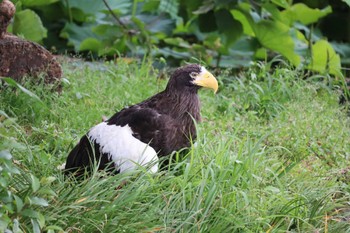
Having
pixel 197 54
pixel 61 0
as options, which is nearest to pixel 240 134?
pixel 197 54

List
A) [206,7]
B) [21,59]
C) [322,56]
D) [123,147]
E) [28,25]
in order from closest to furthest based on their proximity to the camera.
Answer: [123,147] → [21,59] → [206,7] → [28,25] → [322,56]

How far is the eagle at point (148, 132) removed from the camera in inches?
172

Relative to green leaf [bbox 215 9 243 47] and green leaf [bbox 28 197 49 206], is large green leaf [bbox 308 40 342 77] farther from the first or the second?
green leaf [bbox 28 197 49 206]

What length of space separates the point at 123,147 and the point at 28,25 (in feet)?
9.76

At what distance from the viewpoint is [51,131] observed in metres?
Answer: 5.11

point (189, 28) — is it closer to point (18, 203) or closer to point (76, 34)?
point (76, 34)

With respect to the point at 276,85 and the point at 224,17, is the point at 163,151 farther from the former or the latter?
the point at 224,17

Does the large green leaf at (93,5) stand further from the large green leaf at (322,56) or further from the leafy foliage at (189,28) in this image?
the large green leaf at (322,56)

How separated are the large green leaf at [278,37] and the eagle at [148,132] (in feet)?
8.13

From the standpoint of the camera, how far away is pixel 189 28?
8.68m

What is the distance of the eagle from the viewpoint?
14.3ft

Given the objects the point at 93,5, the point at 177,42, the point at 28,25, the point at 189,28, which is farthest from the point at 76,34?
the point at 189,28

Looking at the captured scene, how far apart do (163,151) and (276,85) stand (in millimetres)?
1955

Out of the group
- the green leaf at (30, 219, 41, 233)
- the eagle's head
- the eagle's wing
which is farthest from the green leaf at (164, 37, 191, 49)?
the green leaf at (30, 219, 41, 233)
